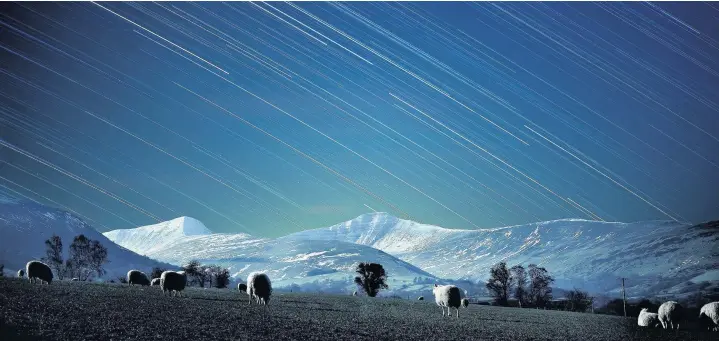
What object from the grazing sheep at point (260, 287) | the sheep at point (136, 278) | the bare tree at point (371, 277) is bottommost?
the grazing sheep at point (260, 287)

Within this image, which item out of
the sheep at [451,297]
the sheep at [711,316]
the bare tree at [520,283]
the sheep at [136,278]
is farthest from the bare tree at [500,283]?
the sheep at [451,297]

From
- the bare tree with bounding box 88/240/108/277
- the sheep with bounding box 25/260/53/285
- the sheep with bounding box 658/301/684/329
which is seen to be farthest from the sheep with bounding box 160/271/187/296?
the bare tree with bounding box 88/240/108/277

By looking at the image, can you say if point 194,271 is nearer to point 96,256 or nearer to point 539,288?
point 96,256

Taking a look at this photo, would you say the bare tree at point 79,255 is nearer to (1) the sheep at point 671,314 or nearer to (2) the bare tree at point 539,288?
(2) the bare tree at point 539,288

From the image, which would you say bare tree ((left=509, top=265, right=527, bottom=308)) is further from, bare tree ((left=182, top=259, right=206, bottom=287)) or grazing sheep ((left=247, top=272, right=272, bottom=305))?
bare tree ((left=182, top=259, right=206, bottom=287))

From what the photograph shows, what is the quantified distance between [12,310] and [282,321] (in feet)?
45.9

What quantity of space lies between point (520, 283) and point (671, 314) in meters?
85.7

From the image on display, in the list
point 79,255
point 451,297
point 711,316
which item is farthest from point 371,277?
point 79,255

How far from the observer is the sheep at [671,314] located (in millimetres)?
50656

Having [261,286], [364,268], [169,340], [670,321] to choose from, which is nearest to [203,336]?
[169,340]

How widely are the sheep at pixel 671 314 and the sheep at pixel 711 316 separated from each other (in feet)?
9.01

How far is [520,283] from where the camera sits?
442ft

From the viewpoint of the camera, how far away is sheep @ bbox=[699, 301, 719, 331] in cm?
5082

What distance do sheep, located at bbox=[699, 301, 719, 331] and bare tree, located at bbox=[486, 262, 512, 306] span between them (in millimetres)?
79502
